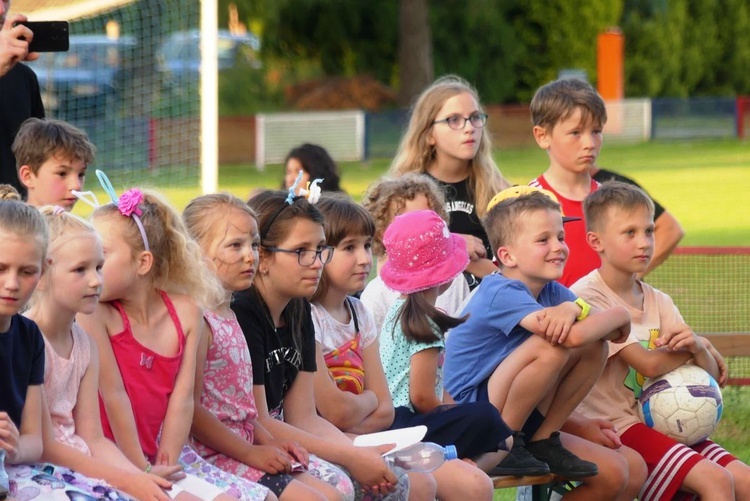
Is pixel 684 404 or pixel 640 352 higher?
pixel 640 352

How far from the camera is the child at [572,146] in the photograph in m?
5.60

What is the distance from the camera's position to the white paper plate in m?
3.95

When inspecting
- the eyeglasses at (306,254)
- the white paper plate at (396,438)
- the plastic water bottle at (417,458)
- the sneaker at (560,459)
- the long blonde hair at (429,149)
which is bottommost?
the sneaker at (560,459)

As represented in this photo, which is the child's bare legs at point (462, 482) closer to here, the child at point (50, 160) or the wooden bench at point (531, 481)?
the wooden bench at point (531, 481)

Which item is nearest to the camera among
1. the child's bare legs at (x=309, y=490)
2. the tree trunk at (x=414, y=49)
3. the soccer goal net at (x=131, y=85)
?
the child's bare legs at (x=309, y=490)

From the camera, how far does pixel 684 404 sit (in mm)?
4746

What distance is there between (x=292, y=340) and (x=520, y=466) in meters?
1.00

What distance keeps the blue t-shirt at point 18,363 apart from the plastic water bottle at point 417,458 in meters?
1.28

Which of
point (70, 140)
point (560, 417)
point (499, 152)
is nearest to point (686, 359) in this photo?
point (560, 417)

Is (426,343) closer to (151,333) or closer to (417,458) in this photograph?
(417,458)

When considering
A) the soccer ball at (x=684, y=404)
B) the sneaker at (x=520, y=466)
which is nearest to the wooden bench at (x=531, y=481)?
the sneaker at (x=520, y=466)

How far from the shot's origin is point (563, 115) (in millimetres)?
5652

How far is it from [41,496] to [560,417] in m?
2.13

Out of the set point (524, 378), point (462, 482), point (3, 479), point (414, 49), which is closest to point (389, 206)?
point (524, 378)
